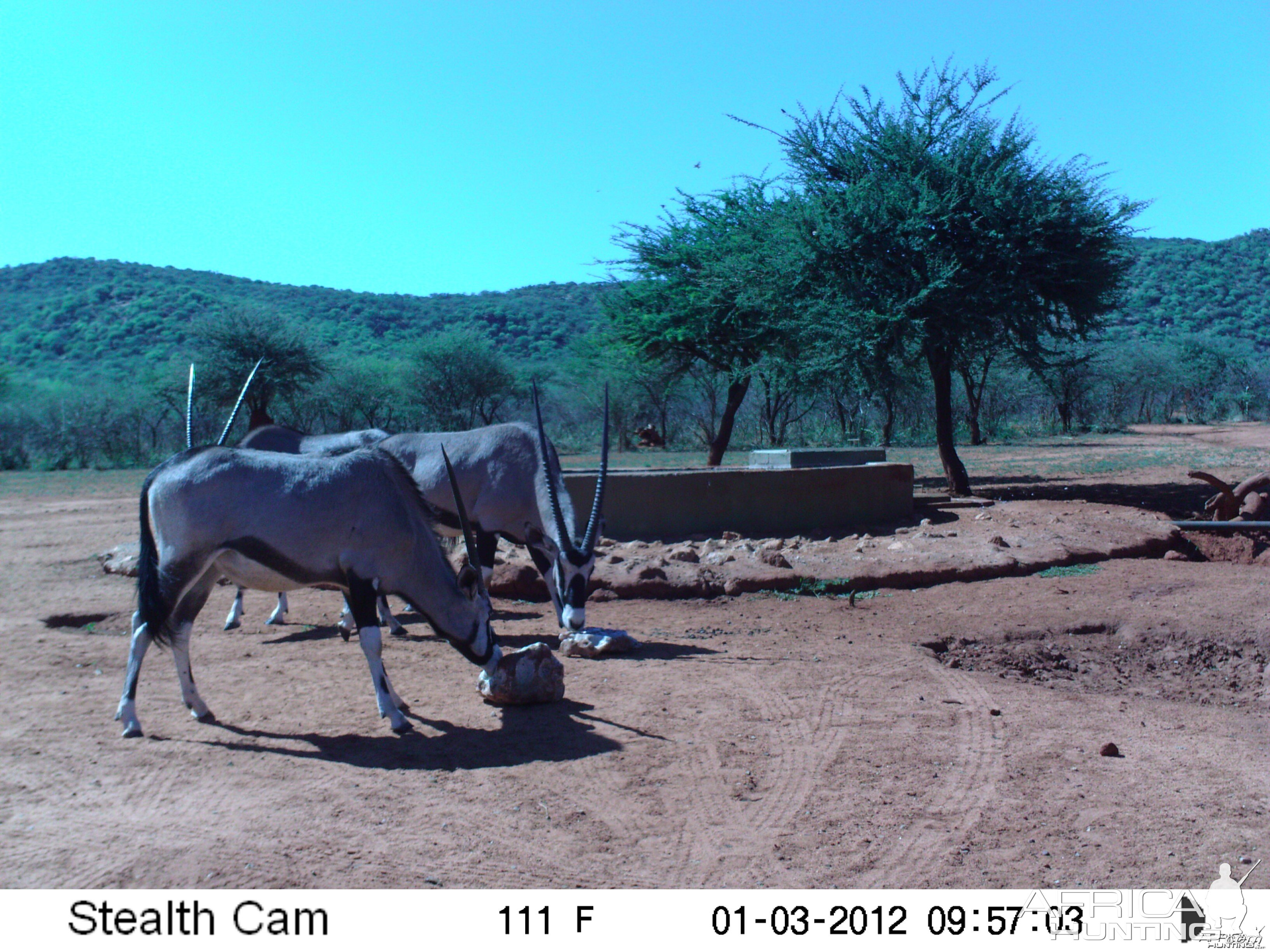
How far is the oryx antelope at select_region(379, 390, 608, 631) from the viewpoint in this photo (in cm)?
716

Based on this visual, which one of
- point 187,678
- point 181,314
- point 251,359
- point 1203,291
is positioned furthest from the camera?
point 1203,291

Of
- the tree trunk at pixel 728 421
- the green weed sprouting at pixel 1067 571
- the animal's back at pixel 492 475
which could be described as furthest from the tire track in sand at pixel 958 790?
the tree trunk at pixel 728 421

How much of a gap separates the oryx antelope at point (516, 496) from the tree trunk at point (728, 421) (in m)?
12.2

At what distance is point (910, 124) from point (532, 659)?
13709 mm

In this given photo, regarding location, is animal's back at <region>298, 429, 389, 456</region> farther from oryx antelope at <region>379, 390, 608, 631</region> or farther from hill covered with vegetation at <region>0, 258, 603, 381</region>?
hill covered with vegetation at <region>0, 258, 603, 381</region>

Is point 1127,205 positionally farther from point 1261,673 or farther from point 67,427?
point 67,427

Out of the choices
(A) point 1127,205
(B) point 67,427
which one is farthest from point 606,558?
(B) point 67,427

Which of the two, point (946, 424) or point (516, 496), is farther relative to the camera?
point (946, 424)

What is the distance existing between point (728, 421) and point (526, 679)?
16.3 meters

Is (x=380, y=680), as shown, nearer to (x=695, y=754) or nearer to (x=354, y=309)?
(x=695, y=754)

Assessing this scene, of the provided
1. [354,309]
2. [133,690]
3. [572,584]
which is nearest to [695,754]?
[572,584]

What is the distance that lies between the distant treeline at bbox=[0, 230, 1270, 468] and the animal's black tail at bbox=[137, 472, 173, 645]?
1277cm

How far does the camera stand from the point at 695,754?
497cm

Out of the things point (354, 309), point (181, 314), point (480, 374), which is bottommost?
point (480, 374)
